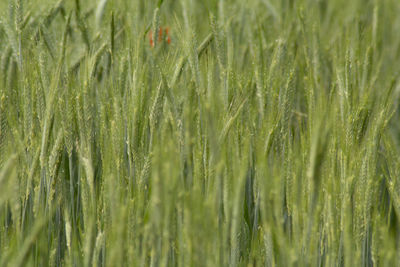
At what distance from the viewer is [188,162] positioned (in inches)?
27.5

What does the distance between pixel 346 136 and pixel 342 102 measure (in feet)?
0.52

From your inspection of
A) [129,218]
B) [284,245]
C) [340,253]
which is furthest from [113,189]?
[340,253]

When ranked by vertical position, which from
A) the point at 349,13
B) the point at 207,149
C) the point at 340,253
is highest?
the point at 349,13

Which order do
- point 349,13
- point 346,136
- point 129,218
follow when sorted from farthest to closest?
point 349,13
point 346,136
point 129,218

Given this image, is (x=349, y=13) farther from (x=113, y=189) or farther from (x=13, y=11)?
(x=113, y=189)

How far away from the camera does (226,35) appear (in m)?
1.29

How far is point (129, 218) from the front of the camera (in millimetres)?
835

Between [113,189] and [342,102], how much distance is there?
0.52 metres

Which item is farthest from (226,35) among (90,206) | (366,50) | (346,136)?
(90,206)

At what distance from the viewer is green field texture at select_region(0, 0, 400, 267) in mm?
737

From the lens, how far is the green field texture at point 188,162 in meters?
0.74

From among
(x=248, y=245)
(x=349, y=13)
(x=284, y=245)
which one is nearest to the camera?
(x=284, y=245)

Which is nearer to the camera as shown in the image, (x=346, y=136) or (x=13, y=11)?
(x=346, y=136)

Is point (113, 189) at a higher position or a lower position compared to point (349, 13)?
lower
